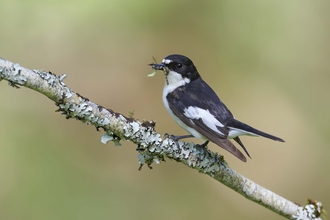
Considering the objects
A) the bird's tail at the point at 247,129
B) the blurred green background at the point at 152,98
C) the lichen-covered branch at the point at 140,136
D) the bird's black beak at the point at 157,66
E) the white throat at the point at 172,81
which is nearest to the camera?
the lichen-covered branch at the point at 140,136

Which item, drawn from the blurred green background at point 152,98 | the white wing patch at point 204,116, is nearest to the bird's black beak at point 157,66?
the white wing patch at point 204,116

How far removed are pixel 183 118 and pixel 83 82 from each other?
2707mm

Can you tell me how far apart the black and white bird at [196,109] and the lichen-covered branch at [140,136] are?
0.18 m

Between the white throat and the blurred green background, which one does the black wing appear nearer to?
the white throat

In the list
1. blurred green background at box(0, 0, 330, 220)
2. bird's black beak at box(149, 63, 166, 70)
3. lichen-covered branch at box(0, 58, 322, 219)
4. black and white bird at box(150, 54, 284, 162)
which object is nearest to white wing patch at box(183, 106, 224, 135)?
black and white bird at box(150, 54, 284, 162)

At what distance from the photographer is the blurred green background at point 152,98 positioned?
470 cm

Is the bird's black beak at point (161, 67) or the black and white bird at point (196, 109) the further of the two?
the bird's black beak at point (161, 67)

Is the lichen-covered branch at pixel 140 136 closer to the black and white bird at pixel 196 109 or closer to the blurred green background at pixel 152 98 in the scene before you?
the black and white bird at pixel 196 109

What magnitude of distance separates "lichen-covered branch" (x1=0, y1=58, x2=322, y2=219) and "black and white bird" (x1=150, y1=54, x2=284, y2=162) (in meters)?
0.18

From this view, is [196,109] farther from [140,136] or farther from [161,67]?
[140,136]

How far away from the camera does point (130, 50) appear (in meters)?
5.56

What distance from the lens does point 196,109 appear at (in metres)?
2.97

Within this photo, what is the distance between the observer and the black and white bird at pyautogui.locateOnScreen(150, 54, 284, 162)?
2.79 meters

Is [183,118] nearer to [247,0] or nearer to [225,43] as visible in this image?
[225,43]
